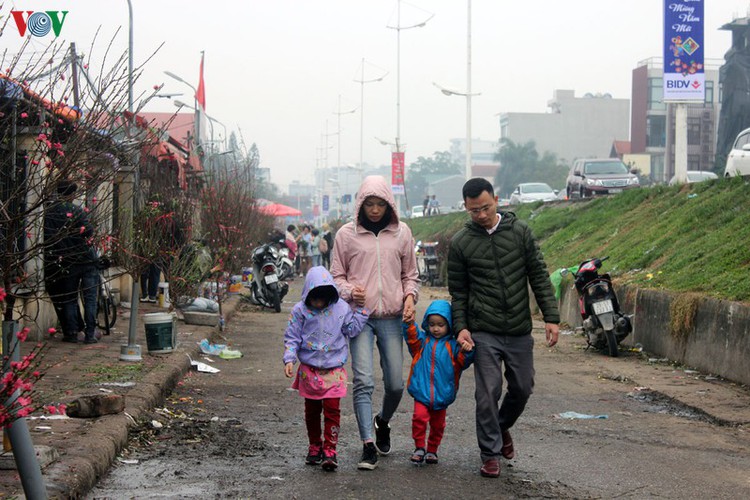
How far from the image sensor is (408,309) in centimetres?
660

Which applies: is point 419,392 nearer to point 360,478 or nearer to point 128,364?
point 360,478

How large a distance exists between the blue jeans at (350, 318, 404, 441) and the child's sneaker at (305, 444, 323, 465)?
295 mm

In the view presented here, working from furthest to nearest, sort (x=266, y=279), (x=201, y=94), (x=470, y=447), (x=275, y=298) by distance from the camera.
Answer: (x=201, y=94), (x=275, y=298), (x=266, y=279), (x=470, y=447)

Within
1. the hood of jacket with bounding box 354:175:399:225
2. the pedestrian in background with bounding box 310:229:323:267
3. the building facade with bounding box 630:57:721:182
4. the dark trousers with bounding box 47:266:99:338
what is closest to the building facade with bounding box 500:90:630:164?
the building facade with bounding box 630:57:721:182

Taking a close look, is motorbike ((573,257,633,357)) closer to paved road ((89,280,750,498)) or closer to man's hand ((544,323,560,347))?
paved road ((89,280,750,498))

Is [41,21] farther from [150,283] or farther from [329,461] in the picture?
[150,283]

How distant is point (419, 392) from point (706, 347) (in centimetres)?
557

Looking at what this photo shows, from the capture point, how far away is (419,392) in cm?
651

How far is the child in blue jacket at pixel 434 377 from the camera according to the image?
6484 mm

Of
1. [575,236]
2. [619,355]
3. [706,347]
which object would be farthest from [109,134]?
[575,236]

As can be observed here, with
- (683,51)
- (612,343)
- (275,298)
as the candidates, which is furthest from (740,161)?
(612,343)

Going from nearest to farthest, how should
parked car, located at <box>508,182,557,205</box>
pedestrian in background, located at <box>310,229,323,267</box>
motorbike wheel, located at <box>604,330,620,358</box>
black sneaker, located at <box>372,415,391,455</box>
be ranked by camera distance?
black sneaker, located at <box>372,415,391,455</box>
motorbike wheel, located at <box>604,330,620,358</box>
pedestrian in background, located at <box>310,229,323,267</box>
parked car, located at <box>508,182,557,205</box>

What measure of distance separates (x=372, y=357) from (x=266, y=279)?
13427 millimetres

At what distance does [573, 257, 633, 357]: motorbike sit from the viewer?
492 inches
